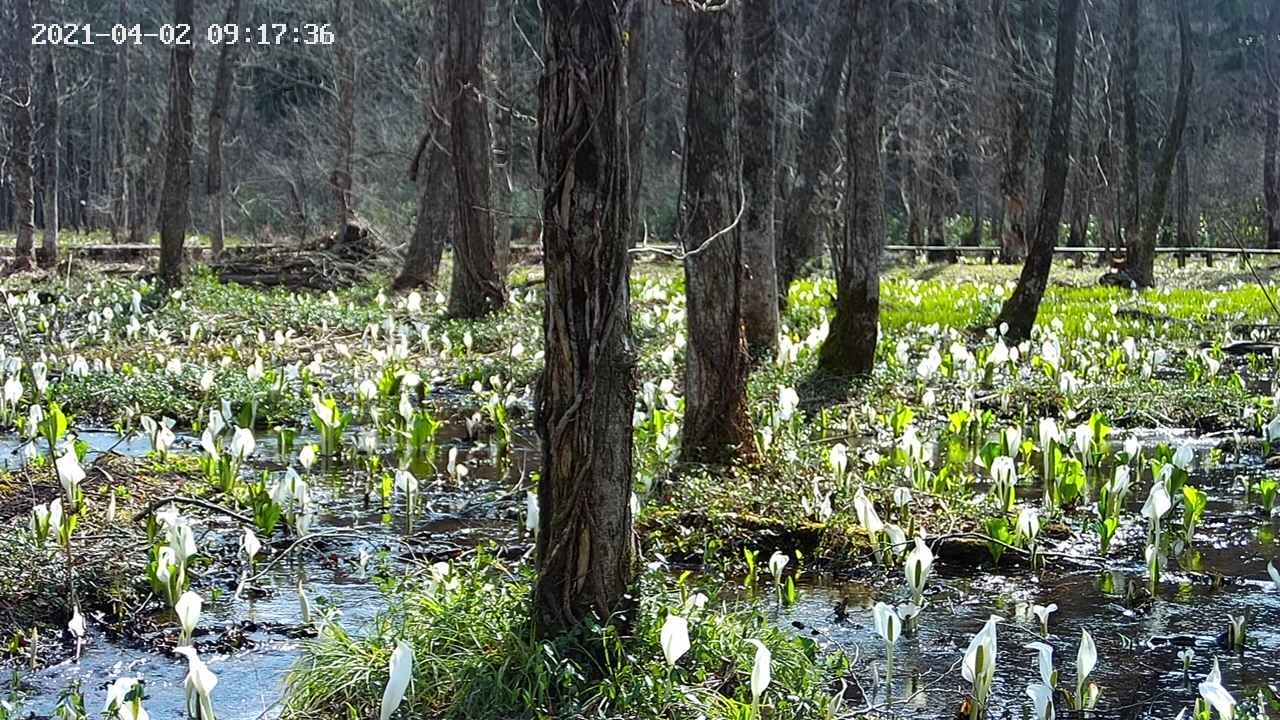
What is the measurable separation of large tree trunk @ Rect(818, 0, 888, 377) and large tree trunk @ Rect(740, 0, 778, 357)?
0.59 metres

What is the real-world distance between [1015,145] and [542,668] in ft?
76.0

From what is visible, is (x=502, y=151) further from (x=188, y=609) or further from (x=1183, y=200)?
(x=188, y=609)

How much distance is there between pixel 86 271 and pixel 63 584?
1678cm

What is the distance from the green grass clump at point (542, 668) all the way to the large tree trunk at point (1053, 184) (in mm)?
9071

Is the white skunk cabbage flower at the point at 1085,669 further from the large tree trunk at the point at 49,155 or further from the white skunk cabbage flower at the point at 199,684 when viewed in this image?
the large tree trunk at the point at 49,155

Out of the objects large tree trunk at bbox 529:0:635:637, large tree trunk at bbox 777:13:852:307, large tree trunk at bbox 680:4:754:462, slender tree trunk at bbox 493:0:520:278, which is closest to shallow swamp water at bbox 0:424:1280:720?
large tree trunk at bbox 529:0:635:637

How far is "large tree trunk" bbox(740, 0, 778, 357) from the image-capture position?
9977 mm

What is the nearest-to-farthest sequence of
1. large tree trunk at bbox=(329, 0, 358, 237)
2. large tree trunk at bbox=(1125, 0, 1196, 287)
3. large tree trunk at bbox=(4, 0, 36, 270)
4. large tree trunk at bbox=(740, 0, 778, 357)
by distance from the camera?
large tree trunk at bbox=(740, 0, 778, 357), large tree trunk at bbox=(1125, 0, 1196, 287), large tree trunk at bbox=(4, 0, 36, 270), large tree trunk at bbox=(329, 0, 358, 237)

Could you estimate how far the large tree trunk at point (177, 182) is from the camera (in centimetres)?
1728

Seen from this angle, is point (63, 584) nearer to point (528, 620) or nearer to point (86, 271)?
point (528, 620)

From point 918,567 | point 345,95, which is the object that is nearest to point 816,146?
point 345,95

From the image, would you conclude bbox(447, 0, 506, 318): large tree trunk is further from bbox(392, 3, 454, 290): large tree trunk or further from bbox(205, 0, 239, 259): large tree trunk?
bbox(205, 0, 239, 259): large tree trunk

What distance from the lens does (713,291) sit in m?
6.81

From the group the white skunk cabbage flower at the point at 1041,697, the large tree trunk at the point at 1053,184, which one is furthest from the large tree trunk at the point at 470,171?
the white skunk cabbage flower at the point at 1041,697
